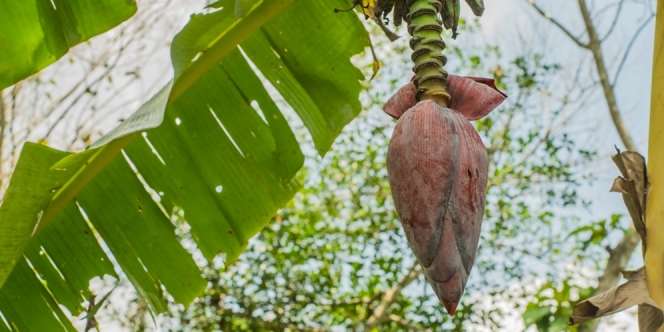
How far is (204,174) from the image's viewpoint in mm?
1259

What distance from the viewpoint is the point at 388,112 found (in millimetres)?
674

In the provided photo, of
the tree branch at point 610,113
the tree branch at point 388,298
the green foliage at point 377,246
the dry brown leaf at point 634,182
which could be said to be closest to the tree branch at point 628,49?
the tree branch at point 610,113

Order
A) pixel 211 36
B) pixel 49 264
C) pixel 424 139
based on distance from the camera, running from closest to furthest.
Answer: pixel 424 139, pixel 211 36, pixel 49 264

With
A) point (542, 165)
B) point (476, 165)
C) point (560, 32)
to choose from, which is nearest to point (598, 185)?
point (542, 165)

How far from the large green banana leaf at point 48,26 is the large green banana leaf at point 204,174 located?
0.15 metres

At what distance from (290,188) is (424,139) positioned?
2.37ft

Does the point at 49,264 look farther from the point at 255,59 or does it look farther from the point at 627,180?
the point at 627,180

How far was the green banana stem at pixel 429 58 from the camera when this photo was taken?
0.64 m

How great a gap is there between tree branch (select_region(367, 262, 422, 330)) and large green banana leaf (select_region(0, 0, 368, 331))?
2.57m

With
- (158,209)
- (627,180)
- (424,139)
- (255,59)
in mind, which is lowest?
(627,180)

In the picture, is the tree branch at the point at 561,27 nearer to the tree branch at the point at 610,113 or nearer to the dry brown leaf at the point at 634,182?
the tree branch at the point at 610,113

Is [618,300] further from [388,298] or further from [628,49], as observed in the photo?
[628,49]

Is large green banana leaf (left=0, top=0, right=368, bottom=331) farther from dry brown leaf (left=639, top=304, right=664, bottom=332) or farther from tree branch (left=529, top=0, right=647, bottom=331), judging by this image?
tree branch (left=529, top=0, right=647, bottom=331)

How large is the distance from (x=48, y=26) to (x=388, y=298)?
115 inches
